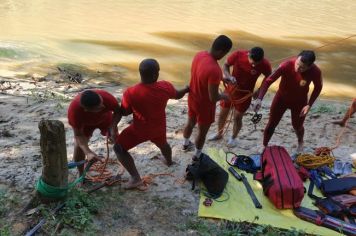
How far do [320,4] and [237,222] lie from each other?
63.6ft

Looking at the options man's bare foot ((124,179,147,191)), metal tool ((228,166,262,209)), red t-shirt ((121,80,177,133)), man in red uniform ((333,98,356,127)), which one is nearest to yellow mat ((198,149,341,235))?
metal tool ((228,166,262,209))

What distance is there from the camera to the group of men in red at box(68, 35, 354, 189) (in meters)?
4.77

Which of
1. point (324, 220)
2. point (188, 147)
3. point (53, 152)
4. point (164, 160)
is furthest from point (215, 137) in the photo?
point (53, 152)

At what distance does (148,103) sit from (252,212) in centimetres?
175

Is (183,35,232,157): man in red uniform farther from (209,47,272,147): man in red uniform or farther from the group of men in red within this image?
(209,47,272,147): man in red uniform

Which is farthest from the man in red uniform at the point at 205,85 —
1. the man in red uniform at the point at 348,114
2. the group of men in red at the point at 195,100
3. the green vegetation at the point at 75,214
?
the man in red uniform at the point at 348,114

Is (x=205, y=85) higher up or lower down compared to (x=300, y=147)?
higher up

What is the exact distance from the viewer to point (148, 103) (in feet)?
15.8

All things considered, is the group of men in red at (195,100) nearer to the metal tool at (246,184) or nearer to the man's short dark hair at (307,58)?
the man's short dark hair at (307,58)

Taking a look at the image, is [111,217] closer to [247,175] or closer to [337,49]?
[247,175]

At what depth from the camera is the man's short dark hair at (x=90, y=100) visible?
173 inches

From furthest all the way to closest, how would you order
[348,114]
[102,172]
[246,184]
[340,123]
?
[340,123], [348,114], [246,184], [102,172]

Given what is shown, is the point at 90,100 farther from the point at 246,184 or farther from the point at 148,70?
the point at 246,184

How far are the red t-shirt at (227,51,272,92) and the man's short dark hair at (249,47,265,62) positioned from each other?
0.49ft
